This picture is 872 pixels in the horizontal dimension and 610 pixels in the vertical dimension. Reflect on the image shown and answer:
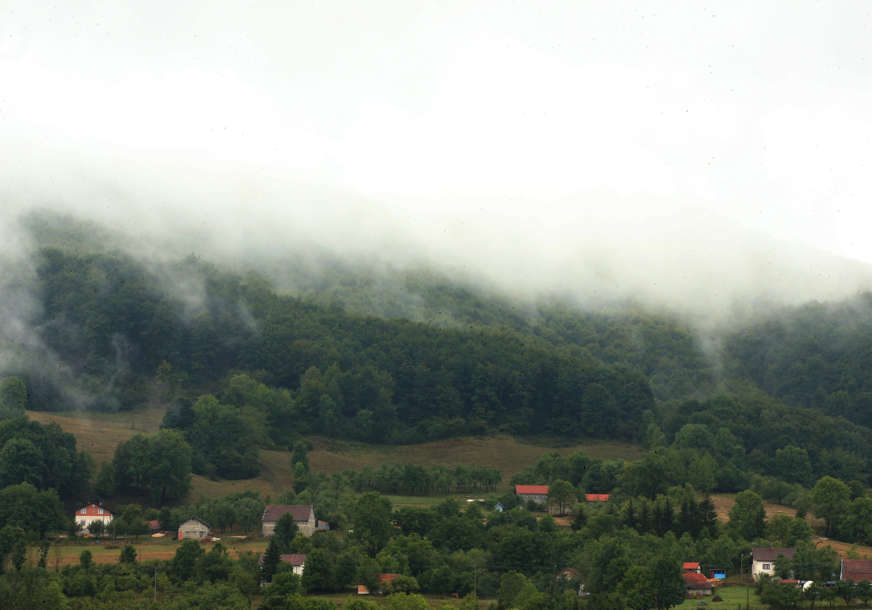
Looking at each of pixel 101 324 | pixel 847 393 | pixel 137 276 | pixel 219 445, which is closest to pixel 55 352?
pixel 101 324

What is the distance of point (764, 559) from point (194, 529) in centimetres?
4580

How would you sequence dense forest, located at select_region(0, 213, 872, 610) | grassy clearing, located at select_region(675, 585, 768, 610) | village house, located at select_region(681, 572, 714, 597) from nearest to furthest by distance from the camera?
grassy clearing, located at select_region(675, 585, 768, 610) < dense forest, located at select_region(0, 213, 872, 610) < village house, located at select_region(681, 572, 714, 597)

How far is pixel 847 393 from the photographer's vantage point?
497 feet

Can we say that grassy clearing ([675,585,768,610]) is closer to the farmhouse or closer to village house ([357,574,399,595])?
village house ([357,574,399,595])

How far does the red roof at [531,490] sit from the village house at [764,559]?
1085 inches

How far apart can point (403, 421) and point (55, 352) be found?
4542 cm

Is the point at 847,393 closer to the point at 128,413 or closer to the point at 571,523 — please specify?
the point at 571,523

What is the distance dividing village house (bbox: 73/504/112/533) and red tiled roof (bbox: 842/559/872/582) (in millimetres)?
58448

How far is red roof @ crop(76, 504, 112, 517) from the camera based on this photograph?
300 ft

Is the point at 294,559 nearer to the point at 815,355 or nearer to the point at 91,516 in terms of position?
the point at 91,516

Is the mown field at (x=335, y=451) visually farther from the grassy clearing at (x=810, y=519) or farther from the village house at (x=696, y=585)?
the village house at (x=696, y=585)

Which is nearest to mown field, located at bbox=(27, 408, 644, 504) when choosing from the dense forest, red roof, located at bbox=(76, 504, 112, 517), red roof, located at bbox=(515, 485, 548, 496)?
the dense forest

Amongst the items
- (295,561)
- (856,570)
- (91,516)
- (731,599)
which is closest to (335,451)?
(91,516)

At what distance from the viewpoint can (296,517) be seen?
88.2 metres
